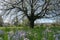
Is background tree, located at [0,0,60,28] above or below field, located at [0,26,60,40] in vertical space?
below

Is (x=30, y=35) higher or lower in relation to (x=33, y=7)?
higher

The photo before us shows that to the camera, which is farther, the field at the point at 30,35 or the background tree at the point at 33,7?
the background tree at the point at 33,7

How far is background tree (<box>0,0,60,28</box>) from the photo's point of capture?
14.2 m

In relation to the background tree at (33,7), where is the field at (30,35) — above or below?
above

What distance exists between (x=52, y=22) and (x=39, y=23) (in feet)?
3.41

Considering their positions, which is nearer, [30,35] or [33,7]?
[30,35]

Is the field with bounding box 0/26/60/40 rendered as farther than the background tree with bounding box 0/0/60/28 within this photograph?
No

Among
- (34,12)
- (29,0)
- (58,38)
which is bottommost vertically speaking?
(34,12)

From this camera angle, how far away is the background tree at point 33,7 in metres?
14.2

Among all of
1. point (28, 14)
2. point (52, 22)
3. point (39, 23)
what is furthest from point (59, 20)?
point (28, 14)

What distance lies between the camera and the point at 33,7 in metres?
14.6

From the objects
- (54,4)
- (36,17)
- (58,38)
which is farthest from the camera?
(36,17)

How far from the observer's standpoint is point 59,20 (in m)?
14.3

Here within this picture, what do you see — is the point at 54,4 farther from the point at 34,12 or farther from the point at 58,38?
the point at 58,38
